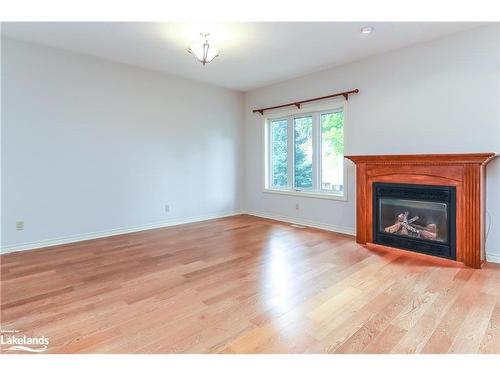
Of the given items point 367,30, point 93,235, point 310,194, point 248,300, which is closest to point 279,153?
point 310,194

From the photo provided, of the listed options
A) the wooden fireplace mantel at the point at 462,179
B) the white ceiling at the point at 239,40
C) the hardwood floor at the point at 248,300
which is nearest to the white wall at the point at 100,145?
the white ceiling at the point at 239,40

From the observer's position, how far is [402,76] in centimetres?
370

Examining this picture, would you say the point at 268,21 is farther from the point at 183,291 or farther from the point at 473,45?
the point at 183,291

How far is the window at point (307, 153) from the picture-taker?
4617 mm

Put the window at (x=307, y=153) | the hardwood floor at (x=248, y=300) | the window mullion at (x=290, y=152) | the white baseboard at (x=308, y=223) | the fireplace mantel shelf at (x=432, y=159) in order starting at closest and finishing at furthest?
the hardwood floor at (x=248, y=300) → the fireplace mantel shelf at (x=432, y=159) → the white baseboard at (x=308, y=223) → the window at (x=307, y=153) → the window mullion at (x=290, y=152)

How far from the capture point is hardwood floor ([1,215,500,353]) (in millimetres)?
1702

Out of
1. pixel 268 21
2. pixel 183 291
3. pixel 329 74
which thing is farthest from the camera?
pixel 329 74

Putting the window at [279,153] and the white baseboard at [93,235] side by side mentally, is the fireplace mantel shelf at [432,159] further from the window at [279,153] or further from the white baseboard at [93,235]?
the white baseboard at [93,235]

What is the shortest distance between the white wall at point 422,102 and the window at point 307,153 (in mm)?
252

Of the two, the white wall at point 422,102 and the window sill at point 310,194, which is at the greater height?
the white wall at point 422,102

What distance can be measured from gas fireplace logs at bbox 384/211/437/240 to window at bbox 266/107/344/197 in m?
1.08
